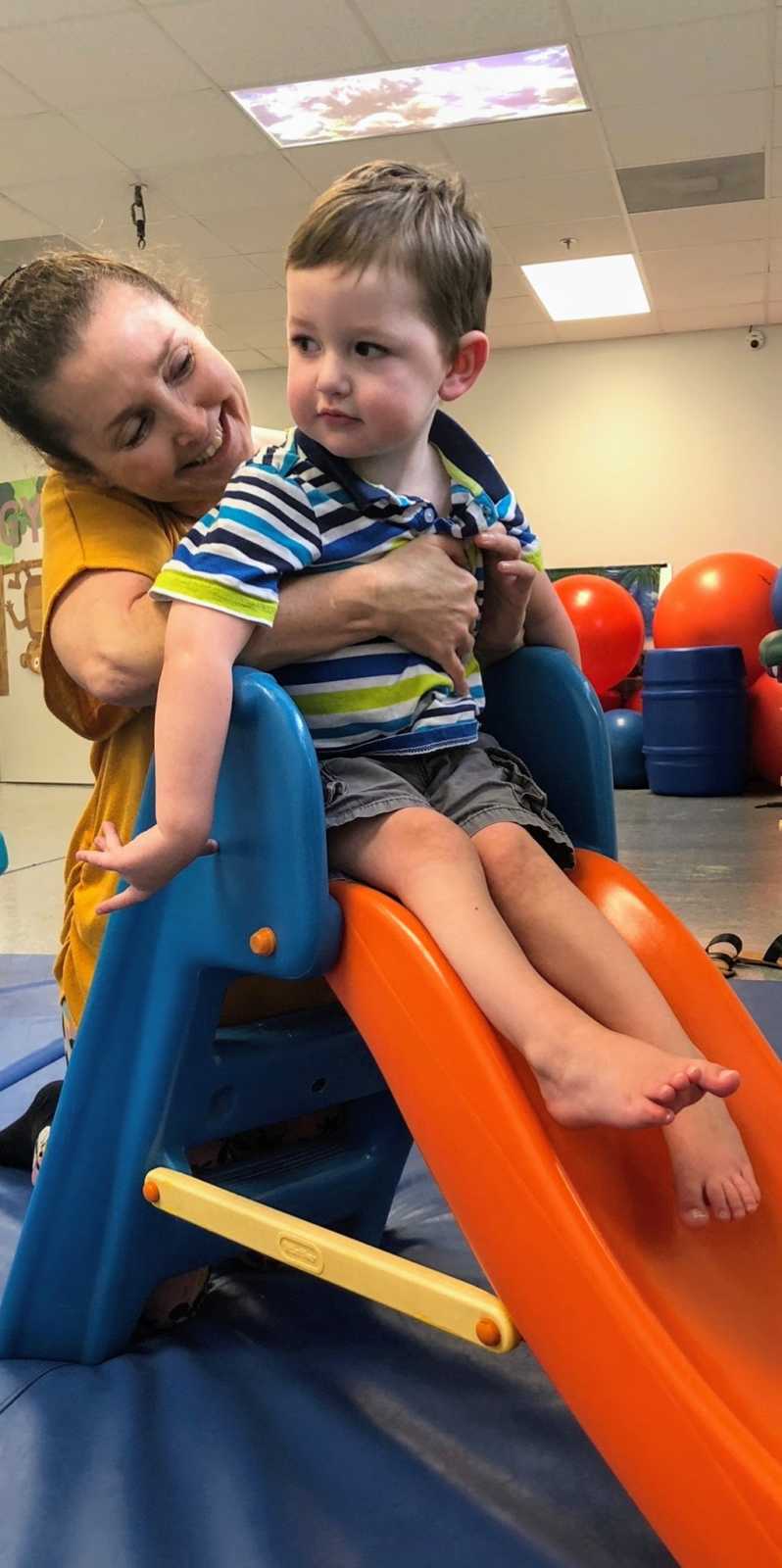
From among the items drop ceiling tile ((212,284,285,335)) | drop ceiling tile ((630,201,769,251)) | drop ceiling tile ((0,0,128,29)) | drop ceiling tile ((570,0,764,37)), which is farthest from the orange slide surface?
drop ceiling tile ((212,284,285,335))

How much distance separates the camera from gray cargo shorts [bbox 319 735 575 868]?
104 cm

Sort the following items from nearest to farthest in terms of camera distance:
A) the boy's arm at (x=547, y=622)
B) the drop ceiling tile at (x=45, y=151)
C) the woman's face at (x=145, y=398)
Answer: the woman's face at (x=145, y=398), the boy's arm at (x=547, y=622), the drop ceiling tile at (x=45, y=151)

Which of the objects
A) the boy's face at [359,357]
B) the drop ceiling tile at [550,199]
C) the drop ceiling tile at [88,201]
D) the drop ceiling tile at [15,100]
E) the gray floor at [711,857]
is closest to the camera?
the boy's face at [359,357]

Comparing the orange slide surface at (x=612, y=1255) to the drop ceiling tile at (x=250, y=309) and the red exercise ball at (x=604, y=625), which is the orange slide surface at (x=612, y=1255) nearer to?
the red exercise ball at (x=604, y=625)

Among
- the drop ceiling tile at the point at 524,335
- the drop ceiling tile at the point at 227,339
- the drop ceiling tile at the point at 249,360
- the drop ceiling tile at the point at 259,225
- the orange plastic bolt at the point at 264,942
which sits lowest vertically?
the orange plastic bolt at the point at 264,942

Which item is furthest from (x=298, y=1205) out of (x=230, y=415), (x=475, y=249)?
(x=475, y=249)

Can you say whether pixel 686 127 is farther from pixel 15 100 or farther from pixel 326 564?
pixel 326 564

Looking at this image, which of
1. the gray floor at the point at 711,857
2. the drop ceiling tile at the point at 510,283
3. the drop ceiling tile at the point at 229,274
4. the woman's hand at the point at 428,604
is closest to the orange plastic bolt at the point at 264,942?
the woman's hand at the point at 428,604

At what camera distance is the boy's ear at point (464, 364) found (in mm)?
1103

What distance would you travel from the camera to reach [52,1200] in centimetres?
122

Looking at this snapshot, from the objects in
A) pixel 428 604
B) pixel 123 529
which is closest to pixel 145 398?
pixel 123 529

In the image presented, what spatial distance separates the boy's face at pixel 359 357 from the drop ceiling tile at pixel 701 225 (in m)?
5.28

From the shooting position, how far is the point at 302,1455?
1096 mm

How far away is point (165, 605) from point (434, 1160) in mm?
A: 523
